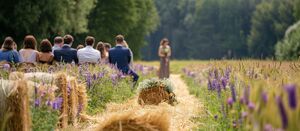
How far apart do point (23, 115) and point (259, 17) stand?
81582 millimetres

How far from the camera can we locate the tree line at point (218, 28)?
279 ft

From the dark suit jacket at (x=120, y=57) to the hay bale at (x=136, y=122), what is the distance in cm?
777

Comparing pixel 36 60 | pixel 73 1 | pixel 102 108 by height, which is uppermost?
pixel 73 1

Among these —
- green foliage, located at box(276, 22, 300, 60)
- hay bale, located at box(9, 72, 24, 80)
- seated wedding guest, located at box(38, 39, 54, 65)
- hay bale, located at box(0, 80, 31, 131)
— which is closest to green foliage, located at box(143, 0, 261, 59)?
green foliage, located at box(276, 22, 300, 60)

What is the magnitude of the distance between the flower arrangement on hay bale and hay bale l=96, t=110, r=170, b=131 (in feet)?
16.6

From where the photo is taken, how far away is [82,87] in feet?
33.5

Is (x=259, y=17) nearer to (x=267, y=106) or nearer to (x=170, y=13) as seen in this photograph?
(x=170, y=13)

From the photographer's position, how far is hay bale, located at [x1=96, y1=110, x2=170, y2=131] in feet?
25.3

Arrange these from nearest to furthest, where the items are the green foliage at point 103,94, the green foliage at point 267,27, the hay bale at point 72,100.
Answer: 1. the hay bale at point 72,100
2. the green foliage at point 103,94
3. the green foliage at point 267,27

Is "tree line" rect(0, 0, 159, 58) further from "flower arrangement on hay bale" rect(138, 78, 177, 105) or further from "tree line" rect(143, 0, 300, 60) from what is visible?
"tree line" rect(143, 0, 300, 60)

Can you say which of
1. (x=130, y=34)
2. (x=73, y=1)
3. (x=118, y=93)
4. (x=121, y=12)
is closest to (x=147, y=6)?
(x=130, y=34)

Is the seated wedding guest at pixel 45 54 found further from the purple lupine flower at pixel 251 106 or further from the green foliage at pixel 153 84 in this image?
the purple lupine flower at pixel 251 106

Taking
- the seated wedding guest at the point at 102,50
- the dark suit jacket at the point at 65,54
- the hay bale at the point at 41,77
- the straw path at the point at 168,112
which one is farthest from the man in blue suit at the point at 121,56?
the hay bale at the point at 41,77

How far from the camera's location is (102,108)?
1232 cm
